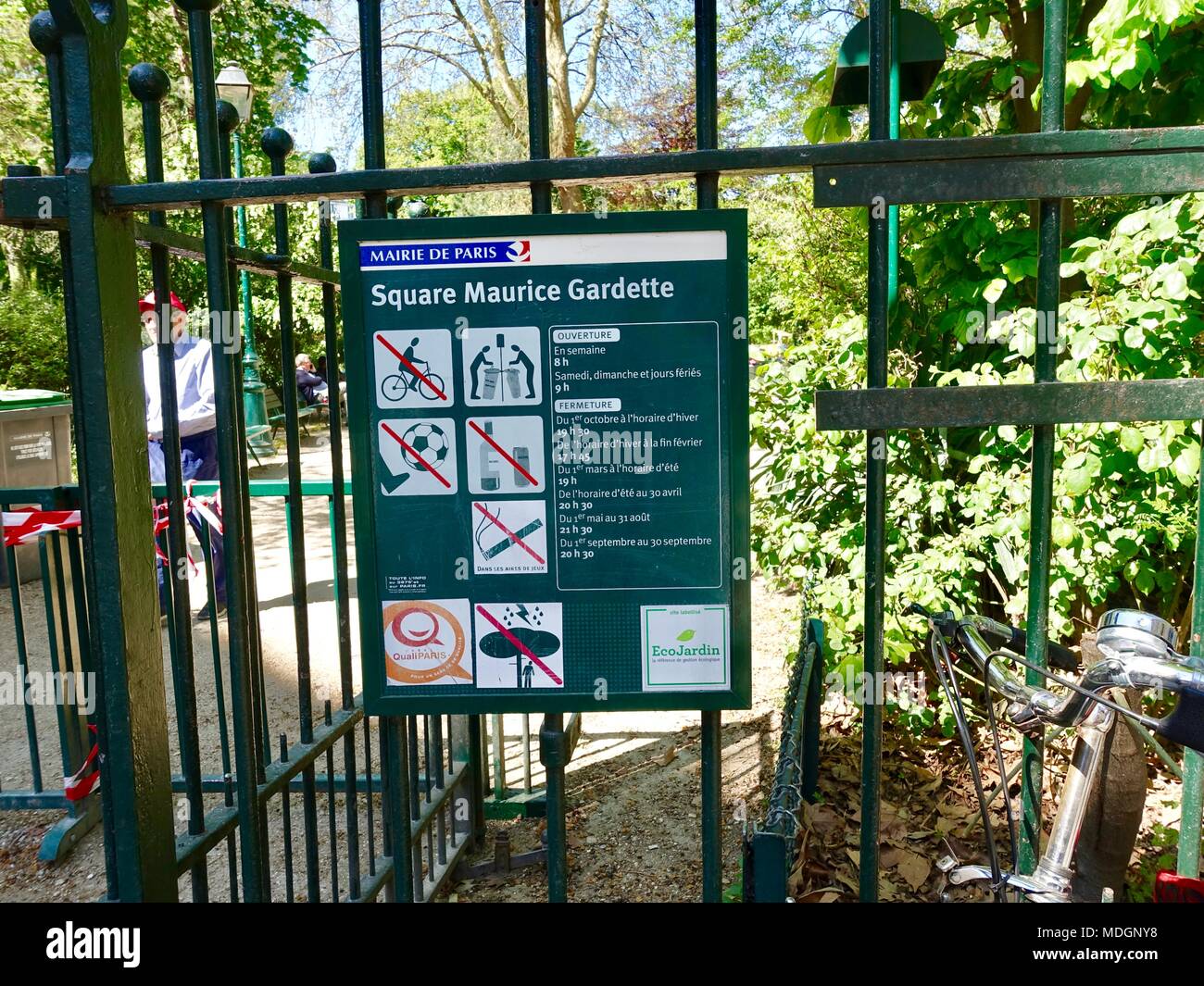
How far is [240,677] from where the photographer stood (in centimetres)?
222

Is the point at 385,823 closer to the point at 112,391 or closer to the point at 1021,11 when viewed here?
the point at 112,391

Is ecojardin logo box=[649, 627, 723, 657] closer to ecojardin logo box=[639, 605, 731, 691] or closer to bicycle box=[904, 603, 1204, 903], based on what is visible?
ecojardin logo box=[639, 605, 731, 691]

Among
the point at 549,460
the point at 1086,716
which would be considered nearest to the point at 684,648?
the point at 549,460

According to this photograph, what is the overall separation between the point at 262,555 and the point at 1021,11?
8238 millimetres

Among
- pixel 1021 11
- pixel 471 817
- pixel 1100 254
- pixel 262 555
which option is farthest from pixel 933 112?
pixel 262 555

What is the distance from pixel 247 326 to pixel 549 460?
480 inches

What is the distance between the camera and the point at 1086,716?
1.85 m

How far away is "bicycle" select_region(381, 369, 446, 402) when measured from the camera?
2016 millimetres

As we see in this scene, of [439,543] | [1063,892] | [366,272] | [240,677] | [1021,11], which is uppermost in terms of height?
[1021,11]

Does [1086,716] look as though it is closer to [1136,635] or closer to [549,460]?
[1136,635]

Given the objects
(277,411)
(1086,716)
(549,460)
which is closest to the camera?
(1086,716)

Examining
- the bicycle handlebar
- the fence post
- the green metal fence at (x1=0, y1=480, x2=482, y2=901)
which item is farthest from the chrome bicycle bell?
the fence post

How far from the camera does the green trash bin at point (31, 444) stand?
26.7ft

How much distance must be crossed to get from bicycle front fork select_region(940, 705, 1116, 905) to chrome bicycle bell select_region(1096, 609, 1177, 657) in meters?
0.18
